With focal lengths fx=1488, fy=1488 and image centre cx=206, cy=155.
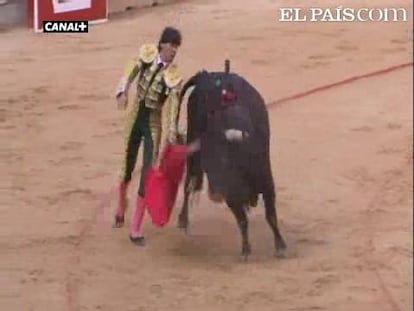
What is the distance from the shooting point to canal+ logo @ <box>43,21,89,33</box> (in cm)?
1228

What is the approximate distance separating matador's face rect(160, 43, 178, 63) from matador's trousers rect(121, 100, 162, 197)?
0.25m

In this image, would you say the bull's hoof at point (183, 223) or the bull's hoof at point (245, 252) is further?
the bull's hoof at point (183, 223)

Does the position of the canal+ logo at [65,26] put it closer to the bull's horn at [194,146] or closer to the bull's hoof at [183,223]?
the bull's hoof at [183,223]

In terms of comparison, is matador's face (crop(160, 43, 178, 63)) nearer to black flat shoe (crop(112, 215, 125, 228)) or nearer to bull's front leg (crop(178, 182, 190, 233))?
bull's front leg (crop(178, 182, 190, 233))

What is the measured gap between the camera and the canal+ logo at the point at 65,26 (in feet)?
40.3

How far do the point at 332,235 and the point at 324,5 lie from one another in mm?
5734

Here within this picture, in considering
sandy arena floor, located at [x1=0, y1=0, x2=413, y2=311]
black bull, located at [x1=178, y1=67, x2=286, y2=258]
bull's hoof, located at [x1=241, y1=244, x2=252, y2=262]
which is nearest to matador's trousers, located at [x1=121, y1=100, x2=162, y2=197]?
black bull, located at [x1=178, y1=67, x2=286, y2=258]

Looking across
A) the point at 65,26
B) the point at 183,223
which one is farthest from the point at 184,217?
the point at 65,26

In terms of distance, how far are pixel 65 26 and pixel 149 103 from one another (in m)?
5.58

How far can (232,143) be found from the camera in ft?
22.4

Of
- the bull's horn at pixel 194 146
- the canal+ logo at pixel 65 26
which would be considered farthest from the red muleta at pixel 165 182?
the canal+ logo at pixel 65 26

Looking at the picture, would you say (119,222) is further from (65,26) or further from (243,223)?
(65,26)

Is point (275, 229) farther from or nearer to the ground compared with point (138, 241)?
farther from the ground

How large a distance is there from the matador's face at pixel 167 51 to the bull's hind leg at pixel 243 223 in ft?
2.40
